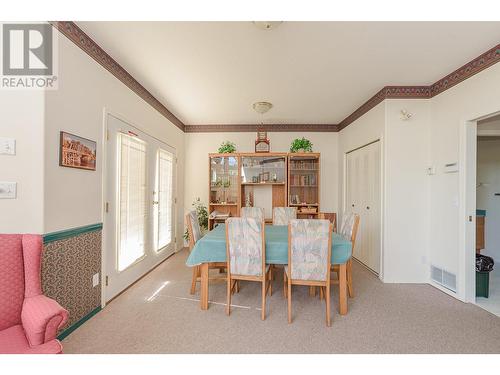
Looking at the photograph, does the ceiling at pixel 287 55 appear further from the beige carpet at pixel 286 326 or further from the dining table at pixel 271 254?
the beige carpet at pixel 286 326

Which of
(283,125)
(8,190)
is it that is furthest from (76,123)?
(283,125)

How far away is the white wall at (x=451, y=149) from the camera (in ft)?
8.30

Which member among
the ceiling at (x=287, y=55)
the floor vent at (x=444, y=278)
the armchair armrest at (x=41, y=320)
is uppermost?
the ceiling at (x=287, y=55)

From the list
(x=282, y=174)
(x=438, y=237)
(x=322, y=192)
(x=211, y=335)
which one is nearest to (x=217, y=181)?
(x=282, y=174)

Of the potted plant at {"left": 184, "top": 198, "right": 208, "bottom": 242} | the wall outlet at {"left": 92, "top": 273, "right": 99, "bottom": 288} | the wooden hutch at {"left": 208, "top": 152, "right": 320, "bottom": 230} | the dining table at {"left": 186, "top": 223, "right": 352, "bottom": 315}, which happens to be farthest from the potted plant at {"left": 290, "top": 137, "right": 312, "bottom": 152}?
the wall outlet at {"left": 92, "top": 273, "right": 99, "bottom": 288}

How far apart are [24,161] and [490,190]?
643cm

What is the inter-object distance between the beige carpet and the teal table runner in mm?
552

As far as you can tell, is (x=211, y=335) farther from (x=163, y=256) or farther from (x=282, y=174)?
(x=282, y=174)

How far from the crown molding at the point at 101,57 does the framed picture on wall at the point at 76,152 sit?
2.75 ft

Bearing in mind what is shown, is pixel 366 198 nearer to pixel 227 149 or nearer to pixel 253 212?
pixel 253 212

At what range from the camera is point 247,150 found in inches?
206

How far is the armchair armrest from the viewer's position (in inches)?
50.7

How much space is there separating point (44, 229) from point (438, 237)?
166 inches

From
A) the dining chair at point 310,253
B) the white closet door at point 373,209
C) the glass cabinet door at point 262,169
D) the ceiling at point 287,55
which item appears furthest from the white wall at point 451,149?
the glass cabinet door at point 262,169
